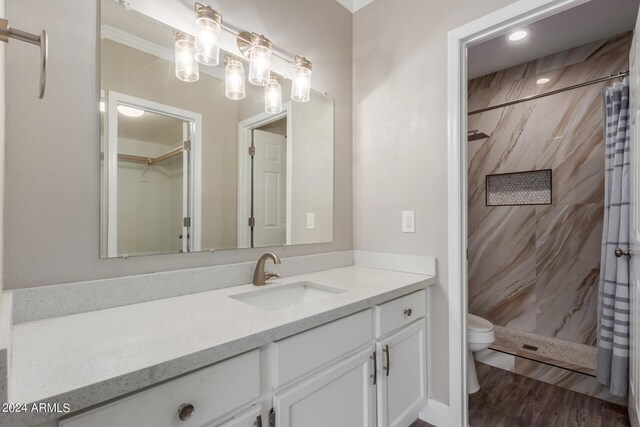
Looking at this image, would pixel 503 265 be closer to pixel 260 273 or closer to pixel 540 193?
pixel 540 193

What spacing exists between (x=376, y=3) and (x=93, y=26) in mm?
1603

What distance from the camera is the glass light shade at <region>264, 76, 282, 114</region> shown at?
165 centimetres

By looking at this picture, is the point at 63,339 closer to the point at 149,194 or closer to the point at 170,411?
the point at 170,411

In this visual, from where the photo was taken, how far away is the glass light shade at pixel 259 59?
1.51 meters

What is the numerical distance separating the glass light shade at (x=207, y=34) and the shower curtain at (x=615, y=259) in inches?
90.3

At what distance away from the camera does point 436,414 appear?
170 centimetres

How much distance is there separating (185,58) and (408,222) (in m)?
1.37

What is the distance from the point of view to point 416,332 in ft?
5.24

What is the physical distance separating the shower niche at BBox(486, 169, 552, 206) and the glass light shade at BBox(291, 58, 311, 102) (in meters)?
2.07

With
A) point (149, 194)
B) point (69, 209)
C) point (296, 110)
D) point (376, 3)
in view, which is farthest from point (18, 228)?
point (376, 3)

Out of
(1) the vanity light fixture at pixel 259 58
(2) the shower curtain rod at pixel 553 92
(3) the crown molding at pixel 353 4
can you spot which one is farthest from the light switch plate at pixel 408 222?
(2) the shower curtain rod at pixel 553 92

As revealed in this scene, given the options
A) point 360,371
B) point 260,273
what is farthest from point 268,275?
point 360,371

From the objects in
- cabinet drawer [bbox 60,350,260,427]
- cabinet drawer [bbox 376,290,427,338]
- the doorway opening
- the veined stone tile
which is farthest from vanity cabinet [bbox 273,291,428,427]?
the veined stone tile

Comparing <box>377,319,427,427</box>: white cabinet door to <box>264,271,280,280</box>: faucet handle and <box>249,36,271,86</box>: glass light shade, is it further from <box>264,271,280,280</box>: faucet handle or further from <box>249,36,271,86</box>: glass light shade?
<box>249,36,271,86</box>: glass light shade
